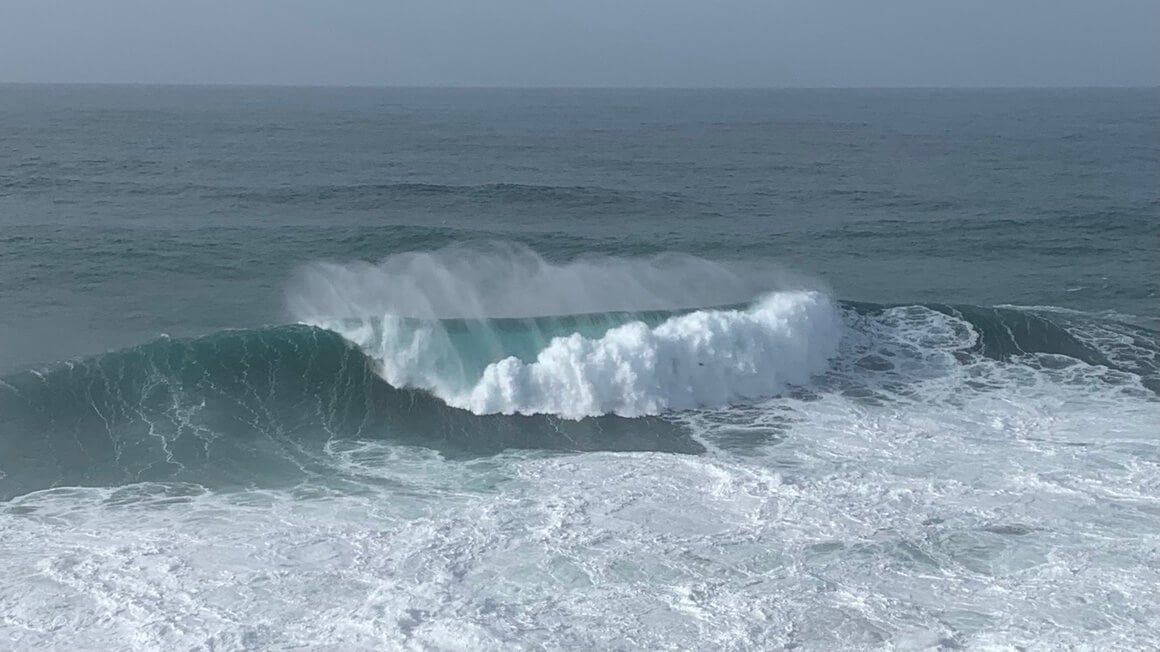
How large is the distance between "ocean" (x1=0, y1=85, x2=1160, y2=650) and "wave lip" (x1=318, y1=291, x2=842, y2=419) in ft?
0.19

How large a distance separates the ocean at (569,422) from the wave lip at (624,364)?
0.06 meters

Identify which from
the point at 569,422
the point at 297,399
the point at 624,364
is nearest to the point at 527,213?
the point at 624,364

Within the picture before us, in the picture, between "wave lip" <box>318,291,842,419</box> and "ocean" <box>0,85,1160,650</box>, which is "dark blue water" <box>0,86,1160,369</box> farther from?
"wave lip" <box>318,291,842,419</box>

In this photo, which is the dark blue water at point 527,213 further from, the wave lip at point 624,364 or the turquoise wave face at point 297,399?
the wave lip at point 624,364

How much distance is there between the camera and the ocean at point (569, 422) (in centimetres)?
916

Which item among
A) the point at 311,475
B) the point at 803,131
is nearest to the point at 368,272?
the point at 311,475

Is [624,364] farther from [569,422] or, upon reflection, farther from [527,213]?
[527,213]

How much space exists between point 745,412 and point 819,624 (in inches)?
241

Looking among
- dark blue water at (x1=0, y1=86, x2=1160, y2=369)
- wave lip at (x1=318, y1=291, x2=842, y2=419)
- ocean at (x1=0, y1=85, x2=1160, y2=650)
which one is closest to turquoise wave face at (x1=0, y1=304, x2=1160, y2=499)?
ocean at (x1=0, y1=85, x2=1160, y2=650)

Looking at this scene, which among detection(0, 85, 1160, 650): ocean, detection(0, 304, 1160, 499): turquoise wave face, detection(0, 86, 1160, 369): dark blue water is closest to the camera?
detection(0, 85, 1160, 650): ocean

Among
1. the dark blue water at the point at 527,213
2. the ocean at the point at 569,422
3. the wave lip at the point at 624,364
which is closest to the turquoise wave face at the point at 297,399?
the ocean at the point at 569,422

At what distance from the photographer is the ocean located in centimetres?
916

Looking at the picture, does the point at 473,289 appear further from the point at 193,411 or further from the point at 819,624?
the point at 819,624

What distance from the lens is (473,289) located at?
1903 cm
